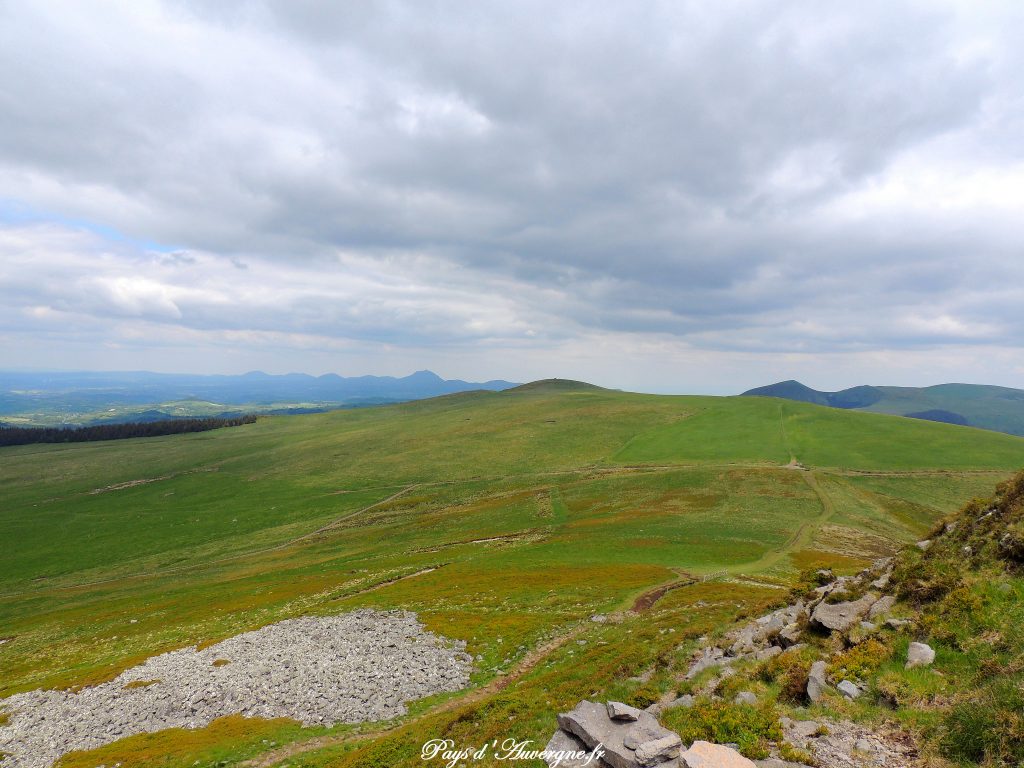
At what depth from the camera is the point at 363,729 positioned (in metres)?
27.1

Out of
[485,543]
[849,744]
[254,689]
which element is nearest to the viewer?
[849,744]

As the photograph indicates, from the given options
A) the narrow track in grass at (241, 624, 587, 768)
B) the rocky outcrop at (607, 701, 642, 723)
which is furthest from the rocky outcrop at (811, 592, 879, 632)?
the narrow track in grass at (241, 624, 587, 768)

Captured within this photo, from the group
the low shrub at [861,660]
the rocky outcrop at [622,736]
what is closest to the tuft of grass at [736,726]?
the rocky outcrop at [622,736]

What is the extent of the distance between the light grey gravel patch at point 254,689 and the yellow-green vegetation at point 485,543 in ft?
6.83

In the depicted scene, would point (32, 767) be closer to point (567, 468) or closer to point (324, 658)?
point (324, 658)

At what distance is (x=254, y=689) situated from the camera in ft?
108

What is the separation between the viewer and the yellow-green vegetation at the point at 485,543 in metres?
28.4

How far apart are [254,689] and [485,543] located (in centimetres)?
4671

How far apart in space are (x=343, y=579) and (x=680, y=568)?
44242 millimetres

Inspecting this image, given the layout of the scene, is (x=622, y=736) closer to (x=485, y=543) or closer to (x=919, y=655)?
(x=919, y=655)

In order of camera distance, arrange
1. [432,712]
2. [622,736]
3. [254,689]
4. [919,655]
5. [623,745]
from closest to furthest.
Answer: [623,745] < [622,736] < [919,655] < [432,712] < [254,689]

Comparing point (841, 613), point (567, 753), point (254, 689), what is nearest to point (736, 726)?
point (567, 753)

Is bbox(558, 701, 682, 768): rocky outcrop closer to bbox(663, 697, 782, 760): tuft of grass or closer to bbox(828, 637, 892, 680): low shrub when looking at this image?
bbox(663, 697, 782, 760): tuft of grass

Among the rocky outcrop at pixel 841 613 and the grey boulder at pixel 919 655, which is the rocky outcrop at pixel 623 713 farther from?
the rocky outcrop at pixel 841 613
